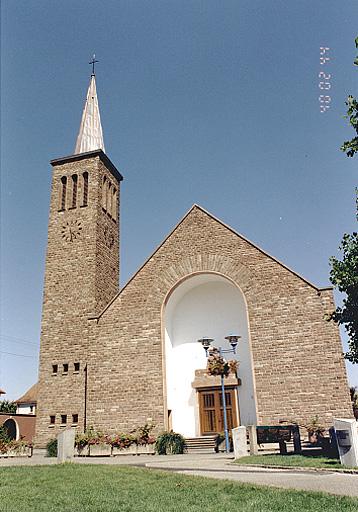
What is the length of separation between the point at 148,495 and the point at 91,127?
1184 inches

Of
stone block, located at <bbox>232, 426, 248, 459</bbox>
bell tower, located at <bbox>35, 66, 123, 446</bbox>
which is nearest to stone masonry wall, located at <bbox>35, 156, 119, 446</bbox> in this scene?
bell tower, located at <bbox>35, 66, 123, 446</bbox>

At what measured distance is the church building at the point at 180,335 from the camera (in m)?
20.1

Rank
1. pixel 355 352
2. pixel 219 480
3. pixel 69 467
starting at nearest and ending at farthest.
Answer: pixel 219 480, pixel 69 467, pixel 355 352

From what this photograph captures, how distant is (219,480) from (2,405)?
1610 inches

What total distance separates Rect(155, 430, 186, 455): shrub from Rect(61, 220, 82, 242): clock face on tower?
13.4m

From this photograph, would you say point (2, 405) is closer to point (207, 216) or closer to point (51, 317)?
point (51, 317)

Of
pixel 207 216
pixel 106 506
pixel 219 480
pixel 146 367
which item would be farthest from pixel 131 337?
pixel 106 506

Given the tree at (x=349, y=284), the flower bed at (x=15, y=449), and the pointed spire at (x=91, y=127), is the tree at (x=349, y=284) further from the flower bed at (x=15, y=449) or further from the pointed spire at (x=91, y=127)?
the pointed spire at (x=91, y=127)

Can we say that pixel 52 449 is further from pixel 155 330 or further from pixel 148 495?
pixel 148 495

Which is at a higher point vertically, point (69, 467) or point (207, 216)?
point (207, 216)

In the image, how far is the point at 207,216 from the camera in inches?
960

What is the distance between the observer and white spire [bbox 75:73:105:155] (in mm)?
32688

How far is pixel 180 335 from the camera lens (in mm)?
25141

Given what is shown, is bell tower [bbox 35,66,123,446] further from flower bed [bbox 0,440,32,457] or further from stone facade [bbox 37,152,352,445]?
flower bed [bbox 0,440,32,457]
